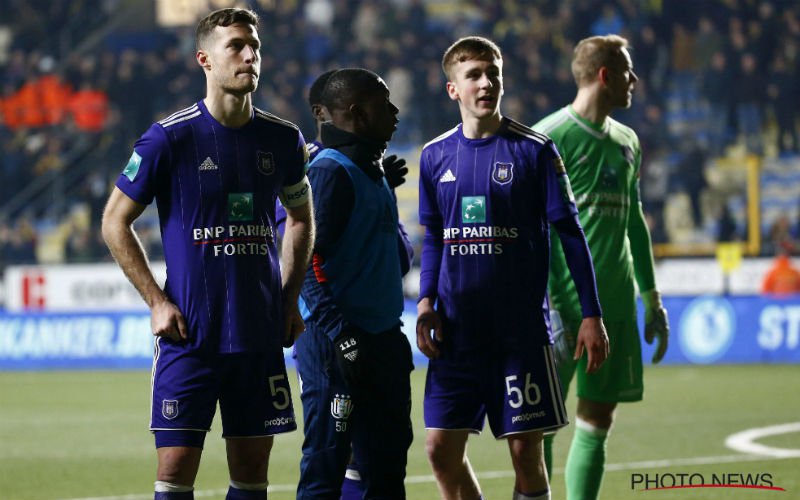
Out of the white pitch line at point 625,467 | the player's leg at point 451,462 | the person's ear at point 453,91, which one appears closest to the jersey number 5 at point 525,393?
the player's leg at point 451,462

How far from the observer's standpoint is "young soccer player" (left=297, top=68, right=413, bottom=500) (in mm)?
4738

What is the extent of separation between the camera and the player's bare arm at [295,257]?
4.70 metres

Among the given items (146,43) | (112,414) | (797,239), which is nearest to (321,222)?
(112,414)

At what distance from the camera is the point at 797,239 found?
20438mm

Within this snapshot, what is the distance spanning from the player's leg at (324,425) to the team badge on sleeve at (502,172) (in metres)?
0.95

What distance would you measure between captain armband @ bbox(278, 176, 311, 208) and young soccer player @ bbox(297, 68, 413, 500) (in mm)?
124

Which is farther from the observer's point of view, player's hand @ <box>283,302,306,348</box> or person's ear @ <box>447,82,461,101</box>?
person's ear @ <box>447,82,461,101</box>

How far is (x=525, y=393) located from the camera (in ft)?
16.8

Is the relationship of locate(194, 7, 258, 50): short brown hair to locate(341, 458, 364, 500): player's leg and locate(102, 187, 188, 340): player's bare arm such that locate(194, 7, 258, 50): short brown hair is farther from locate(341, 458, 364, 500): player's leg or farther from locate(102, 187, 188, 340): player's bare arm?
locate(341, 458, 364, 500): player's leg

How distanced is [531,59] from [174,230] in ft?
63.4

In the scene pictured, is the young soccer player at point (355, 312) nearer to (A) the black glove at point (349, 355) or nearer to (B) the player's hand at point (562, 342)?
(A) the black glove at point (349, 355)

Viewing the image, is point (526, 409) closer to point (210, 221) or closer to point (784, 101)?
point (210, 221)

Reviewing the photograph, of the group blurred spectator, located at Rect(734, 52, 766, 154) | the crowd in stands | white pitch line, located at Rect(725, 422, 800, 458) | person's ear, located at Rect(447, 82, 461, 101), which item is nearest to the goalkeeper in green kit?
person's ear, located at Rect(447, 82, 461, 101)

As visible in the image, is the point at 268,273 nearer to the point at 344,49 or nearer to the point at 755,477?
the point at 755,477
